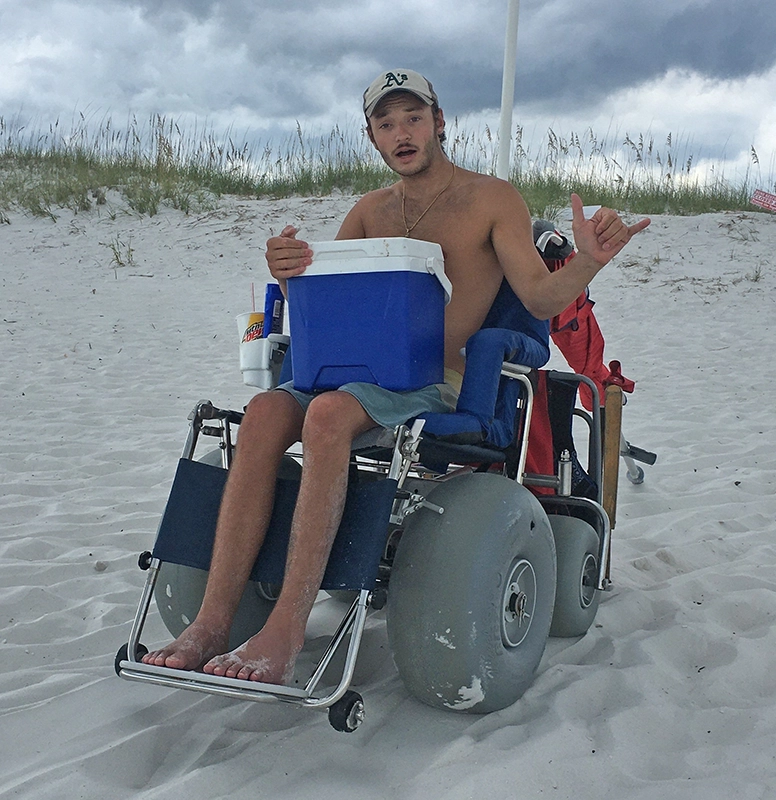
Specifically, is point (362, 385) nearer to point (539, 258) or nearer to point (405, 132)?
point (539, 258)

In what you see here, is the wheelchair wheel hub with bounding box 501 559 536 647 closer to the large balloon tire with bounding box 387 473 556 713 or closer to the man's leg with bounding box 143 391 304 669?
the large balloon tire with bounding box 387 473 556 713

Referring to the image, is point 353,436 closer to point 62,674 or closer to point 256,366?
point 256,366

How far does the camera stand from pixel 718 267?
10.3 m

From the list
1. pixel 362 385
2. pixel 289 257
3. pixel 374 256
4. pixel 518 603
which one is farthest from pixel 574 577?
pixel 289 257

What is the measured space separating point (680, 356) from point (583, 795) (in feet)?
20.8

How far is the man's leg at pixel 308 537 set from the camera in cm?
200

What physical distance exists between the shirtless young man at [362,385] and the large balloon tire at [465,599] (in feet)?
0.77

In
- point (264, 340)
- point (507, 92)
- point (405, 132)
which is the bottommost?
point (264, 340)

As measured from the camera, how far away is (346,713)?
1.95m

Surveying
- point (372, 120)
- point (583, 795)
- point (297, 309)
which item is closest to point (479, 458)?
point (297, 309)

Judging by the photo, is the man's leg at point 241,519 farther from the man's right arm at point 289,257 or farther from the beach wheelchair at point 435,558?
the man's right arm at point 289,257

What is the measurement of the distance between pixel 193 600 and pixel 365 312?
0.97 m

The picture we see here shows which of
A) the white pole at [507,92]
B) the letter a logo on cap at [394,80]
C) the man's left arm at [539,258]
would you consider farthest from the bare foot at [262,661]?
the white pole at [507,92]

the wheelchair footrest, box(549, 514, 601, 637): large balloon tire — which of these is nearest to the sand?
box(549, 514, 601, 637): large balloon tire
